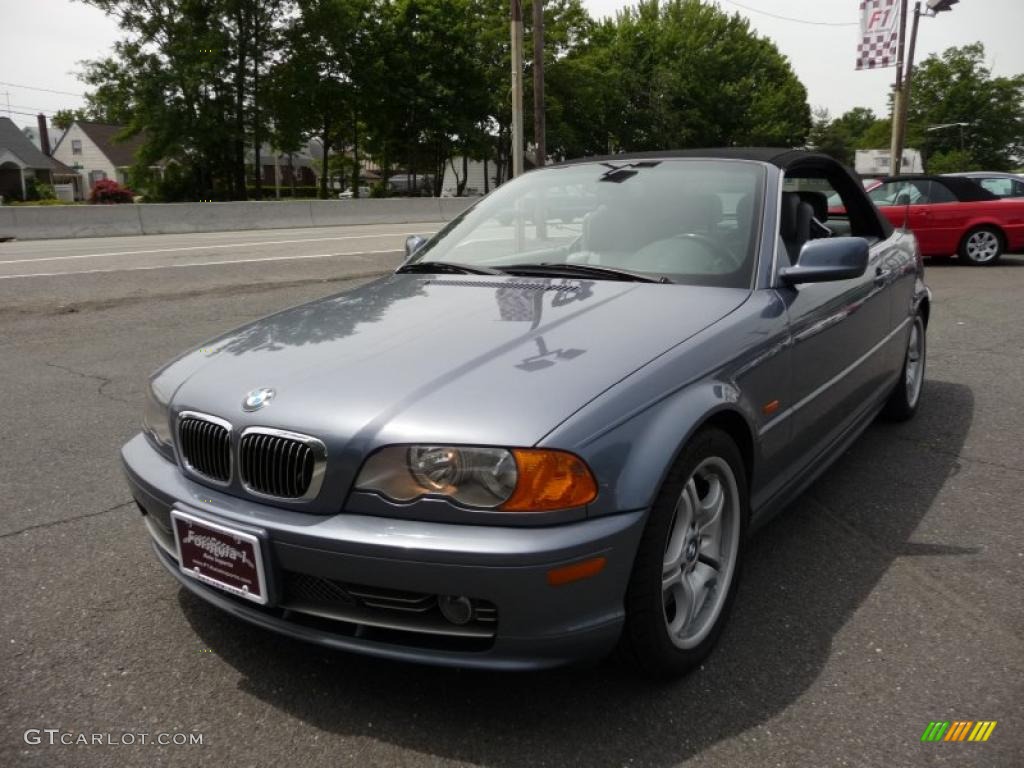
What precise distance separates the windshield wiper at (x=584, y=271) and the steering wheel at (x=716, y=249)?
0.21 m

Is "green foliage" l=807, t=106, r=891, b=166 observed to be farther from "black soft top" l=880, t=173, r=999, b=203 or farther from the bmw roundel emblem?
the bmw roundel emblem

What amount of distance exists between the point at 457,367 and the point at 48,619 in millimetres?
1607

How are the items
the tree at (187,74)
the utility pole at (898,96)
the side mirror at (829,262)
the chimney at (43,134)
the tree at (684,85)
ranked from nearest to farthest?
1. the side mirror at (829,262)
2. the utility pole at (898,96)
3. the tree at (187,74)
4. the tree at (684,85)
5. the chimney at (43,134)

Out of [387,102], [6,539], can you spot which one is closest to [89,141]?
[387,102]

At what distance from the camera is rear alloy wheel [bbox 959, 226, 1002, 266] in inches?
500

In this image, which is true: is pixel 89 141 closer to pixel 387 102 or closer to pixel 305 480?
pixel 387 102

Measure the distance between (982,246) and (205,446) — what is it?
13337 mm

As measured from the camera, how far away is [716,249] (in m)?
3.03

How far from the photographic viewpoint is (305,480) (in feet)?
6.86

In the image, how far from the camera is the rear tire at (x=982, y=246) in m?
12.7

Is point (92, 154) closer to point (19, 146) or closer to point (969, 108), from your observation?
point (19, 146)

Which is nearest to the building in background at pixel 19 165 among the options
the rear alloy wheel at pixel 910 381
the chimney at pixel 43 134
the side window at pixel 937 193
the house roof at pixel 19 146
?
the house roof at pixel 19 146

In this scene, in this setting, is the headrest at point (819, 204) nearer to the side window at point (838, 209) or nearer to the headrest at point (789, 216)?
the side window at point (838, 209)

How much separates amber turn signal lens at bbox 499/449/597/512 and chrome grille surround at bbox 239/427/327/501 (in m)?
0.49
